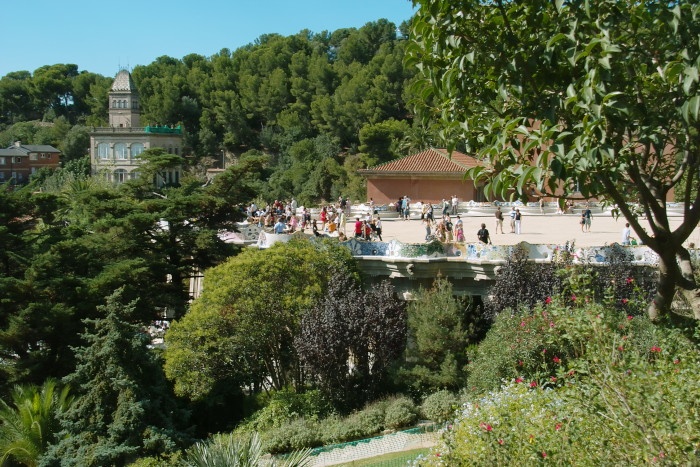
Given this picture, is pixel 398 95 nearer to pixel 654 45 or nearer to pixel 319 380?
pixel 319 380

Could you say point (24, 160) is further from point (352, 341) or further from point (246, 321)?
point (352, 341)

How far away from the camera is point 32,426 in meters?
16.7

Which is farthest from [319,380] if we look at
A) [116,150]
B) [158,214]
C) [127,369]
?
[116,150]

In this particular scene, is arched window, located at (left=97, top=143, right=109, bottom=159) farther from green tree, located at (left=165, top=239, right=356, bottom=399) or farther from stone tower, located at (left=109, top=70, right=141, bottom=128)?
green tree, located at (left=165, top=239, right=356, bottom=399)

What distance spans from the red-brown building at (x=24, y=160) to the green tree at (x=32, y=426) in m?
76.7

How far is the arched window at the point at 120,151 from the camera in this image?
8556 centimetres

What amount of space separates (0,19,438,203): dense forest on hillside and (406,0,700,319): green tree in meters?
46.3

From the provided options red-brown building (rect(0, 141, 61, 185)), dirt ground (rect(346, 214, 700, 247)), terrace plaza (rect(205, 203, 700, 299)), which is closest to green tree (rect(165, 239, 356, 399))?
terrace plaza (rect(205, 203, 700, 299))

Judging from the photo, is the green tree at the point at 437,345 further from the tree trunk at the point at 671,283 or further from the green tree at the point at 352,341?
the tree trunk at the point at 671,283

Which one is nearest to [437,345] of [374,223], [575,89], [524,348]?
[524,348]

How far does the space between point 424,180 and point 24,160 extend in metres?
64.4

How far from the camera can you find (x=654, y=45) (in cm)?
994

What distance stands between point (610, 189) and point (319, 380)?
11183 mm

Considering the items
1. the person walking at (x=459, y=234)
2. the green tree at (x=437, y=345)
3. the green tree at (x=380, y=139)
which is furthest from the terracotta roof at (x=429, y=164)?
the green tree at (x=437, y=345)
